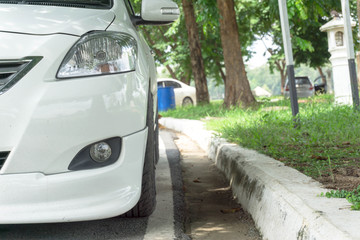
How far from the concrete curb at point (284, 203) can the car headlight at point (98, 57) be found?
123cm

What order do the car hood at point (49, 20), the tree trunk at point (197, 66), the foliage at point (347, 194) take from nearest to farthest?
the foliage at point (347, 194), the car hood at point (49, 20), the tree trunk at point (197, 66)

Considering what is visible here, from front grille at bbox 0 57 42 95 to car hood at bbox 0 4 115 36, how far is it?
0.59ft

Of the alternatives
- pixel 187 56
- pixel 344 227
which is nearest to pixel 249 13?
pixel 187 56

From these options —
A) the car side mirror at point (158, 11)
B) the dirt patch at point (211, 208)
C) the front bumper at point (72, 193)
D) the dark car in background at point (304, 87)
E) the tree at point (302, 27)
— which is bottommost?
the dirt patch at point (211, 208)

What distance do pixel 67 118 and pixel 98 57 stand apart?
42cm

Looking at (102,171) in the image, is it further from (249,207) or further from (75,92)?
(249,207)

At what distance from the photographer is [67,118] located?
284 cm

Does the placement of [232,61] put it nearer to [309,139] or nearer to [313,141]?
[309,139]

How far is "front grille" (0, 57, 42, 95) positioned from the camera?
2.80 metres

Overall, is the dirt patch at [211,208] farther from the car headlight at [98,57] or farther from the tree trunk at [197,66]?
the tree trunk at [197,66]

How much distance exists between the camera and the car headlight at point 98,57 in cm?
294

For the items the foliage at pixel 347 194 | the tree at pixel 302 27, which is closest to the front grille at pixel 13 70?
the foliage at pixel 347 194

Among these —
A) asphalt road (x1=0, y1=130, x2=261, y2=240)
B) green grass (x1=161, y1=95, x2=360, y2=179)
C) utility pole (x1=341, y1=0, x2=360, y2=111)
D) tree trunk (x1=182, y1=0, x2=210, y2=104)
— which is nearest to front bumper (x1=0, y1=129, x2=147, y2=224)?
asphalt road (x1=0, y1=130, x2=261, y2=240)

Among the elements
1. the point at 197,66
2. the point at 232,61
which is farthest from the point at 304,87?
the point at 232,61
